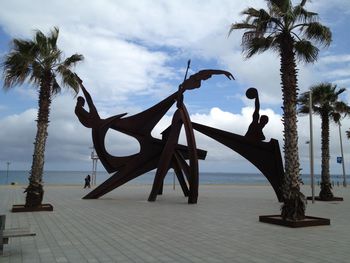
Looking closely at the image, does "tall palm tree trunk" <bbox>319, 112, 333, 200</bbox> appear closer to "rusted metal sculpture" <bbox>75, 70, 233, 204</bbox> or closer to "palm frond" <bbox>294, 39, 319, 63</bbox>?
"rusted metal sculpture" <bbox>75, 70, 233, 204</bbox>

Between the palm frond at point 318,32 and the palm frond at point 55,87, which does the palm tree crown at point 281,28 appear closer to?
the palm frond at point 318,32

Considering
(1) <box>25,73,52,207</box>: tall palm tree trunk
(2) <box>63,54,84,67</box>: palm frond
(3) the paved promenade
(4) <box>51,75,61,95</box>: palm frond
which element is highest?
(2) <box>63,54,84,67</box>: palm frond

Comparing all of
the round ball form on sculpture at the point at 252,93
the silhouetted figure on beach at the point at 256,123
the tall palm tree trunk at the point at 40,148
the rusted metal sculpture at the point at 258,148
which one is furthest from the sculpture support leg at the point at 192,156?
the tall palm tree trunk at the point at 40,148

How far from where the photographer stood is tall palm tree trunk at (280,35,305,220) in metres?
10.7

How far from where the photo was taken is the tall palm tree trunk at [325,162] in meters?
20.4

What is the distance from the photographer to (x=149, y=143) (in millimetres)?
19797

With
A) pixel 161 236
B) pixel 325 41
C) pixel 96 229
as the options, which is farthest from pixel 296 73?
pixel 96 229

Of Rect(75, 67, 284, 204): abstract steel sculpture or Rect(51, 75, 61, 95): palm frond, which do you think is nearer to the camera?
Rect(51, 75, 61, 95): palm frond

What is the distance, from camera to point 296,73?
39.1ft

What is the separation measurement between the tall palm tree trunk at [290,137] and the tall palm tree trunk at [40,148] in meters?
8.51

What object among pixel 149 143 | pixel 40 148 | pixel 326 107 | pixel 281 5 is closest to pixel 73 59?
pixel 40 148

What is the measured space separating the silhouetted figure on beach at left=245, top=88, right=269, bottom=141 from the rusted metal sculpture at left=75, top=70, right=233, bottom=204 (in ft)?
4.90

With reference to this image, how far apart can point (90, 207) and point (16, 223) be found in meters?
4.57

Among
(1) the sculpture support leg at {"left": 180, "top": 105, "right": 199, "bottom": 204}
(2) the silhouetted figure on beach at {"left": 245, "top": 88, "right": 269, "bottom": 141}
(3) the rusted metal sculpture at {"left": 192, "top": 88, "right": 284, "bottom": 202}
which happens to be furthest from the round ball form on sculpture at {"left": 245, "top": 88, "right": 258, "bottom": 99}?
(1) the sculpture support leg at {"left": 180, "top": 105, "right": 199, "bottom": 204}
